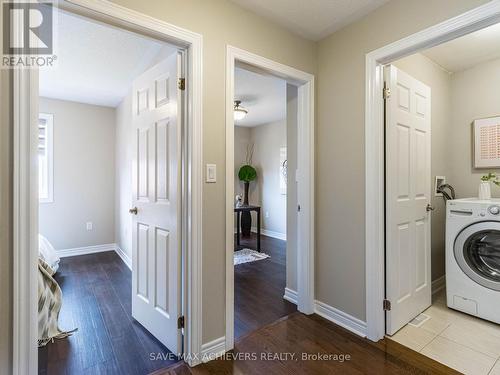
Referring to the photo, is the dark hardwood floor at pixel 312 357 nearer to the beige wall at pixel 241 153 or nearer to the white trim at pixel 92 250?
the white trim at pixel 92 250

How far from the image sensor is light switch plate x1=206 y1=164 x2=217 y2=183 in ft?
5.49

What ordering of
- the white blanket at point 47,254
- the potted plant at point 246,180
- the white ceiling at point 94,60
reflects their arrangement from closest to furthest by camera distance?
the white ceiling at point 94,60, the white blanket at point 47,254, the potted plant at point 246,180

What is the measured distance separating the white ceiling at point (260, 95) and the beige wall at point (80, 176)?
236cm

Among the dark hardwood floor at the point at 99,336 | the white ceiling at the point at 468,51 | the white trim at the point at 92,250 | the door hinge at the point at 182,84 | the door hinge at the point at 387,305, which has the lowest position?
the dark hardwood floor at the point at 99,336

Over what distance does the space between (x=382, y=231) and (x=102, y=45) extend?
9.40 ft

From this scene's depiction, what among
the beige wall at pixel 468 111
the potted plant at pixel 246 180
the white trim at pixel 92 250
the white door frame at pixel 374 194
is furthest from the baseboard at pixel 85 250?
the beige wall at pixel 468 111

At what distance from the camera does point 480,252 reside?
2.18 metres

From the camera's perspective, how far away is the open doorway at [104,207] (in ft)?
5.61

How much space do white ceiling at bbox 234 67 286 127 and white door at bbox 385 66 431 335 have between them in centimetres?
112

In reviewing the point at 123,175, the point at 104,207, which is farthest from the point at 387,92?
the point at 104,207

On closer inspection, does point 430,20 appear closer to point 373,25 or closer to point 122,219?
point 373,25

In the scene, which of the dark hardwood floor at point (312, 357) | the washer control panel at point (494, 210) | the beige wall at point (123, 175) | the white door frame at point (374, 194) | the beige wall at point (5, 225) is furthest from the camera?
the beige wall at point (123, 175)

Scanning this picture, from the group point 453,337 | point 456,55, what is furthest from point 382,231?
point 456,55

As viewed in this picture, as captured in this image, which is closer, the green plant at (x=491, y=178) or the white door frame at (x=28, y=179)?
the white door frame at (x=28, y=179)
